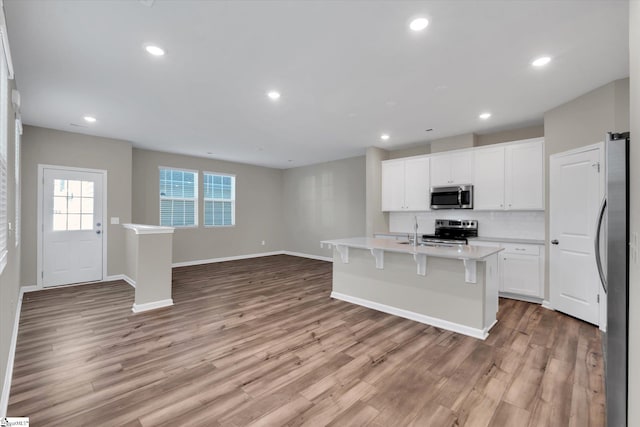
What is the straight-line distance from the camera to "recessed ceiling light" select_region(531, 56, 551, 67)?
260 cm

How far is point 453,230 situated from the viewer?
521 cm

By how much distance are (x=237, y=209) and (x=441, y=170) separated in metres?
5.33

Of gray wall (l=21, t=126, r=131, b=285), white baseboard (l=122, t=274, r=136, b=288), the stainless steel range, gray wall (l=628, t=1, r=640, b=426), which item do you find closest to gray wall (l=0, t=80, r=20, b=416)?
white baseboard (l=122, t=274, r=136, b=288)

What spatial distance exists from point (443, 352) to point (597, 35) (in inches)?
115

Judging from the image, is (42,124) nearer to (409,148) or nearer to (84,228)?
(84,228)

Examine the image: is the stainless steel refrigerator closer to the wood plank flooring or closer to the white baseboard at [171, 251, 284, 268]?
the wood plank flooring

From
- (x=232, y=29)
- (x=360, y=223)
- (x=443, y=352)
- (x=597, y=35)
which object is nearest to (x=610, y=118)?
(x=597, y=35)

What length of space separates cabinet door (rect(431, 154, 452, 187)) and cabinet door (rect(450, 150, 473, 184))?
69 millimetres

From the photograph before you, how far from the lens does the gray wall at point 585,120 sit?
300cm

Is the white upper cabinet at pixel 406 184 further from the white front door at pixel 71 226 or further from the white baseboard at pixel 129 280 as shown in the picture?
the white front door at pixel 71 226

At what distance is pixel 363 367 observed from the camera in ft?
7.80

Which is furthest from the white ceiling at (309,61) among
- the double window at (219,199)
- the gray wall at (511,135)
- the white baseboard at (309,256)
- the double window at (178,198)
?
the white baseboard at (309,256)

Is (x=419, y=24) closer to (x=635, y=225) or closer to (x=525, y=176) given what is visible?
(x=635, y=225)

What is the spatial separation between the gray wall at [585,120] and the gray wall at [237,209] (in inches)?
263
